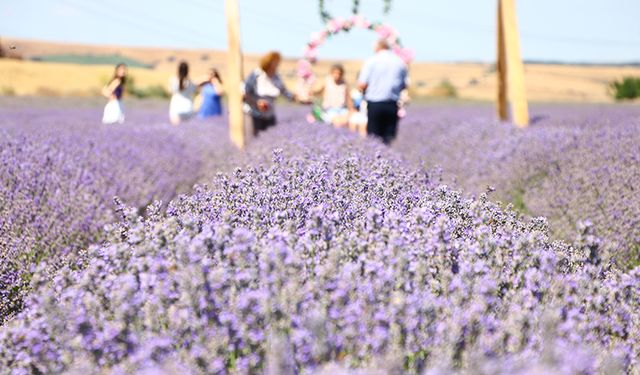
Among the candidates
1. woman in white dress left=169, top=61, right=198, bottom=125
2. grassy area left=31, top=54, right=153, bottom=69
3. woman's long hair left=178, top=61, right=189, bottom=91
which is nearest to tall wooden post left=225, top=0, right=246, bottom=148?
woman's long hair left=178, top=61, right=189, bottom=91

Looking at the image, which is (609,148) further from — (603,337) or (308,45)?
(308,45)

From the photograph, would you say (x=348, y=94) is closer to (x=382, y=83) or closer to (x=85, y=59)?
(x=382, y=83)

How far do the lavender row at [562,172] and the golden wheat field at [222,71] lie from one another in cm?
1990

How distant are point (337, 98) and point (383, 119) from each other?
2.13 meters

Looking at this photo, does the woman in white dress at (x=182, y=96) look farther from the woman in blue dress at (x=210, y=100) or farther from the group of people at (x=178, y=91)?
the woman in blue dress at (x=210, y=100)

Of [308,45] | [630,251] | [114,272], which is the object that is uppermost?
[308,45]

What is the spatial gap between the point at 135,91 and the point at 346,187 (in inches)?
1263

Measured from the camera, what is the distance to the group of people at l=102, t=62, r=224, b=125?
12.0 meters

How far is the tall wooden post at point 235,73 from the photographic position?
Answer: 966cm

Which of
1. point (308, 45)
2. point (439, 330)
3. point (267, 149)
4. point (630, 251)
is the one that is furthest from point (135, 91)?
point (439, 330)

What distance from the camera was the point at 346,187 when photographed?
3760mm

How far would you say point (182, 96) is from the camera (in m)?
12.9

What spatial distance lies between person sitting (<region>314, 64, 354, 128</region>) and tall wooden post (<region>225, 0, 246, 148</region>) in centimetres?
149

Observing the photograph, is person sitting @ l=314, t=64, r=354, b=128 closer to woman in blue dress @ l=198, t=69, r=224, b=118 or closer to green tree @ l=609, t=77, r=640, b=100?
woman in blue dress @ l=198, t=69, r=224, b=118
